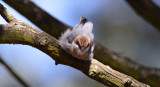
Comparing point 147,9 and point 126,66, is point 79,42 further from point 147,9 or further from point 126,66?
point 147,9

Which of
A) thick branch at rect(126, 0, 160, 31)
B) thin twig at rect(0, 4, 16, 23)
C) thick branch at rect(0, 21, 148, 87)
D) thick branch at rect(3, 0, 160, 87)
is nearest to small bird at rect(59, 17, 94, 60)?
thick branch at rect(0, 21, 148, 87)

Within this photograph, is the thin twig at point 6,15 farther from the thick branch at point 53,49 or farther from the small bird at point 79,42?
the small bird at point 79,42

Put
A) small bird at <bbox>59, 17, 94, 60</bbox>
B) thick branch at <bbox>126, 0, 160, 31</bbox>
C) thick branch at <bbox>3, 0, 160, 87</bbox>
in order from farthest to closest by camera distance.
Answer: thick branch at <bbox>126, 0, 160, 31</bbox>, thick branch at <bbox>3, 0, 160, 87</bbox>, small bird at <bbox>59, 17, 94, 60</bbox>

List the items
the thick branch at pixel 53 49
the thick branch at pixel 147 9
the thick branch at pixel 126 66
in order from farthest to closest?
1. the thick branch at pixel 147 9
2. the thick branch at pixel 126 66
3. the thick branch at pixel 53 49

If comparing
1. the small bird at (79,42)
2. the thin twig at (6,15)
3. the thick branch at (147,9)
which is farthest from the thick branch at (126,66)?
the thin twig at (6,15)

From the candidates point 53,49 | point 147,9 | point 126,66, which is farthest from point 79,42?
point 147,9

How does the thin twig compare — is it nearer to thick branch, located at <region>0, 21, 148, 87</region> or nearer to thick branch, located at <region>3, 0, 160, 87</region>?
thick branch, located at <region>0, 21, 148, 87</region>

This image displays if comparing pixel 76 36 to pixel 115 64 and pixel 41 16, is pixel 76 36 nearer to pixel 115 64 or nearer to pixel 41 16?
pixel 41 16
